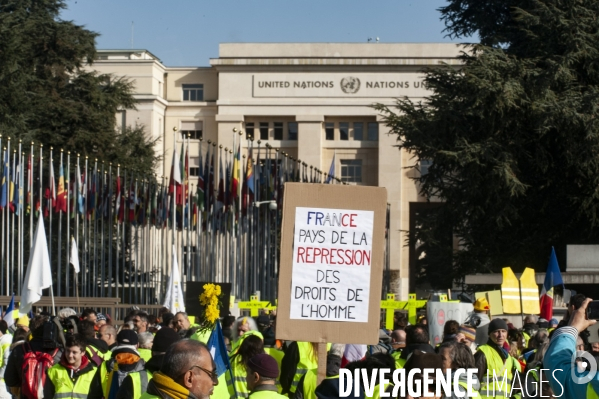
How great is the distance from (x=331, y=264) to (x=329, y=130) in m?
66.2

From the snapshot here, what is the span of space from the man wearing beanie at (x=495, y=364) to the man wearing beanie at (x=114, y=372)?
2651 mm

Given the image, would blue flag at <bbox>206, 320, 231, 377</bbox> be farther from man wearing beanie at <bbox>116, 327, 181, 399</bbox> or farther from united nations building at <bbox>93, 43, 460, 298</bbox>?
united nations building at <bbox>93, 43, 460, 298</bbox>

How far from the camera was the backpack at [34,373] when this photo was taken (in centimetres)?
860

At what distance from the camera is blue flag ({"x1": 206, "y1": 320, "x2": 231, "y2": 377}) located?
8.12 meters

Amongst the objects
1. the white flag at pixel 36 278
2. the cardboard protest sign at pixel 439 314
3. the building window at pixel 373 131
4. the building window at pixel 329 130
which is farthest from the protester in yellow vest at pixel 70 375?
the building window at pixel 329 130

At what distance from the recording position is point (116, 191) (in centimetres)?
3344

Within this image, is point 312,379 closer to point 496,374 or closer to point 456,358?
point 456,358

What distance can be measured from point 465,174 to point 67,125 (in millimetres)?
19818

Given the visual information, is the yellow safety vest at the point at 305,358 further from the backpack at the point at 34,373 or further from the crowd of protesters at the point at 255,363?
the backpack at the point at 34,373

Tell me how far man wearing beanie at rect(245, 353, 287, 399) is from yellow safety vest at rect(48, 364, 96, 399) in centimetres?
200

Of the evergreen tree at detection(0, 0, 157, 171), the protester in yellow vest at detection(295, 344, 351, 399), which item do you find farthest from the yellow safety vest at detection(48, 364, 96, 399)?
the evergreen tree at detection(0, 0, 157, 171)

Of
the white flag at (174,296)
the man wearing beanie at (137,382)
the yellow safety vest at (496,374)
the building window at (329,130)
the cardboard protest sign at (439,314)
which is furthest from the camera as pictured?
the building window at (329,130)

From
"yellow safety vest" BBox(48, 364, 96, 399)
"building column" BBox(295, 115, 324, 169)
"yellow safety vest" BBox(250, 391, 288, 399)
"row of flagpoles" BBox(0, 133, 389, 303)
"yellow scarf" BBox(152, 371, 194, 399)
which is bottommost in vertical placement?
"yellow safety vest" BBox(48, 364, 96, 399)

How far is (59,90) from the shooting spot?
152 ft
